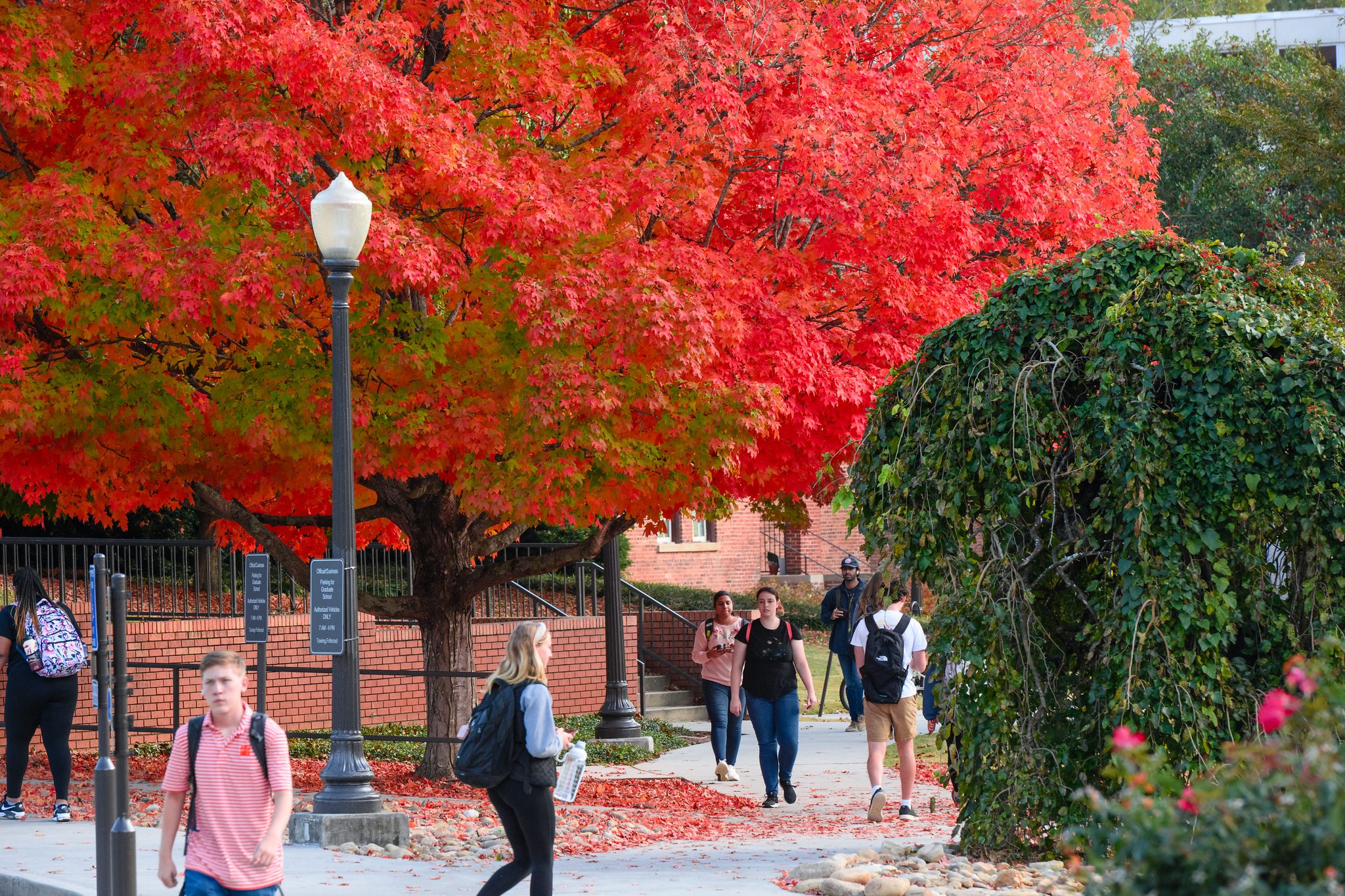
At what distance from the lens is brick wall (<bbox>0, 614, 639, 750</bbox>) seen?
1507cm

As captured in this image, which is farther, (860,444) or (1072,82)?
(1072,82)

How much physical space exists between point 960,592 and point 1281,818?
16.5 feet

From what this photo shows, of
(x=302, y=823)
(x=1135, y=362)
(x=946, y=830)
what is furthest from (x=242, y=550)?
(x=1135, y=362)

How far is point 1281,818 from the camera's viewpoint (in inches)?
108

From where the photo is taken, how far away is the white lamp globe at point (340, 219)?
874 cm

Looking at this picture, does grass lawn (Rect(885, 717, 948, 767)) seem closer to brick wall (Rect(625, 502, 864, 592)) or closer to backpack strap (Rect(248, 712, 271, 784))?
backpack strap (Rect(248, 712, 271, 784))

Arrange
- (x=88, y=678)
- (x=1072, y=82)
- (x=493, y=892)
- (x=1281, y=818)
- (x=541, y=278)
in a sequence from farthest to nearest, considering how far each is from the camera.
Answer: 1. (x=88, y=678)
2. (x=1072, y=82)
3. (x=541, y=278)
4. (x=493, y=892)
5. (x=1281, y=818)

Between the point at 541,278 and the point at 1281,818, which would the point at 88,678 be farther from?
the point at 1281,818

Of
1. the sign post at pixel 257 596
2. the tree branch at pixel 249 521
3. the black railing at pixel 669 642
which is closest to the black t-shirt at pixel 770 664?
the sign post at pixel 257 596

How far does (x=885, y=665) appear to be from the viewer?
10.1m

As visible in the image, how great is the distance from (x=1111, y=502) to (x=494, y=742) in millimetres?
3389

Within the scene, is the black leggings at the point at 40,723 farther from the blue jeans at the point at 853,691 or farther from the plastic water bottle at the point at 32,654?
the blue jeans at the point at 853,691

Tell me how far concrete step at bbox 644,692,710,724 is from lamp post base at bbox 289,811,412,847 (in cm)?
1035

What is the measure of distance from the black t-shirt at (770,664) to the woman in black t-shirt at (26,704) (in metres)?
4.97
